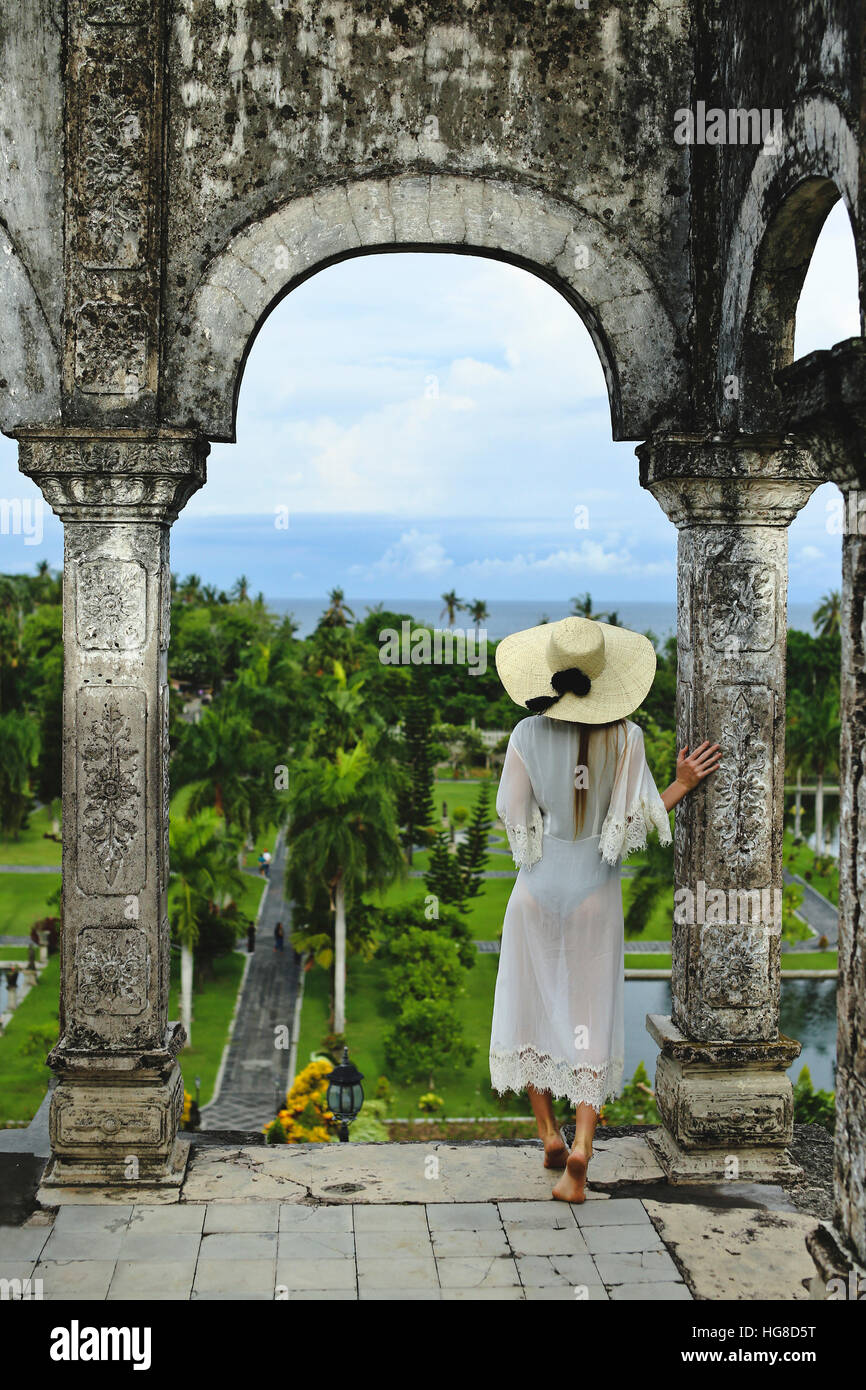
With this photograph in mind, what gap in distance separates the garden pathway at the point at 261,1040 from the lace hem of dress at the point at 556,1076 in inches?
476

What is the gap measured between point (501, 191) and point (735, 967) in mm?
3058

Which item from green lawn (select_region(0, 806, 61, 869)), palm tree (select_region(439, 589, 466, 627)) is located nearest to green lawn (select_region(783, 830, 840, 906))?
green lawn (select_region(0, 806, 61, 869))

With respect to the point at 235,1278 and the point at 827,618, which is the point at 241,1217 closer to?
the point at 235,1278

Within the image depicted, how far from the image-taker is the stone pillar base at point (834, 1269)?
326 cm

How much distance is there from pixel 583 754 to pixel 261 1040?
71.8 feet

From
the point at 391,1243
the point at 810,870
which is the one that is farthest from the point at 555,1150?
the point at 810,870

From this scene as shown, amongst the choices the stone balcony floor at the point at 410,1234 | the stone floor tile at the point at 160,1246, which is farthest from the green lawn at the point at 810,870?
the stone floor tile at the point at 160,1246

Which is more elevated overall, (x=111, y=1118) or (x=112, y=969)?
(x=112, y=969)

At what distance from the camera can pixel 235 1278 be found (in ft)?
13.1

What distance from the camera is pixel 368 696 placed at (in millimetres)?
35125

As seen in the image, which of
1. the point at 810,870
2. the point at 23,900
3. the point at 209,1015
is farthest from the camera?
the point at 810,870

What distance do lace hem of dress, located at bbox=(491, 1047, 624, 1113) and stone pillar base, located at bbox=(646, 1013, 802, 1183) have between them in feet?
1.56

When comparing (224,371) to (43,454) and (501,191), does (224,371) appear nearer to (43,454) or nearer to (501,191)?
(43,454)

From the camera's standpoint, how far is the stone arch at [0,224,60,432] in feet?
15.8
